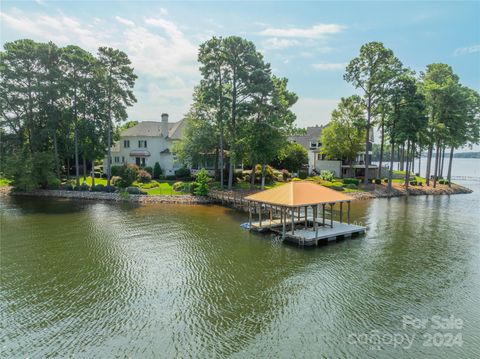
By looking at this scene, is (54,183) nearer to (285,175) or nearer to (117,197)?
(117,197)

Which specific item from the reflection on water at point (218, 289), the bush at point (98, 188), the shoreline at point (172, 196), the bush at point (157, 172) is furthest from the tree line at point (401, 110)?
the bush at point (98, 188)

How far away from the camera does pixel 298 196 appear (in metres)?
24.1

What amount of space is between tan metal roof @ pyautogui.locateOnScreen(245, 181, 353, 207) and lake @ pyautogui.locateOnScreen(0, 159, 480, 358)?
3.03 m

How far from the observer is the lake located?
442 inches

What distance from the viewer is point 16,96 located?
4109 cm

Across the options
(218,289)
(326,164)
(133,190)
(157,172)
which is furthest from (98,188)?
(326,164)

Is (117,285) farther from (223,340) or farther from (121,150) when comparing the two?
(121,150)

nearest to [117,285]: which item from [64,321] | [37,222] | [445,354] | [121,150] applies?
[64,321]

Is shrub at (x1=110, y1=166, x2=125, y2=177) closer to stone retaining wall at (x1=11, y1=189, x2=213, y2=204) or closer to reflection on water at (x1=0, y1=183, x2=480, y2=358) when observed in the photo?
stone retaining wall at (x1=11, y1=189, x2=213, y2=204)

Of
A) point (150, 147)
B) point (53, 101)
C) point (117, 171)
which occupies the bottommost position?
point (117, 171)

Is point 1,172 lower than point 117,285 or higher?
higher

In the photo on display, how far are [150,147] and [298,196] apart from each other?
119 feet

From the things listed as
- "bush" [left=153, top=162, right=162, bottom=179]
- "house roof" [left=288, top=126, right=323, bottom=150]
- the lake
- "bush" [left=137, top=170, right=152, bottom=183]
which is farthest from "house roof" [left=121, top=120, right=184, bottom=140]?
the lake

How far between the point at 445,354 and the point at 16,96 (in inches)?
1956
